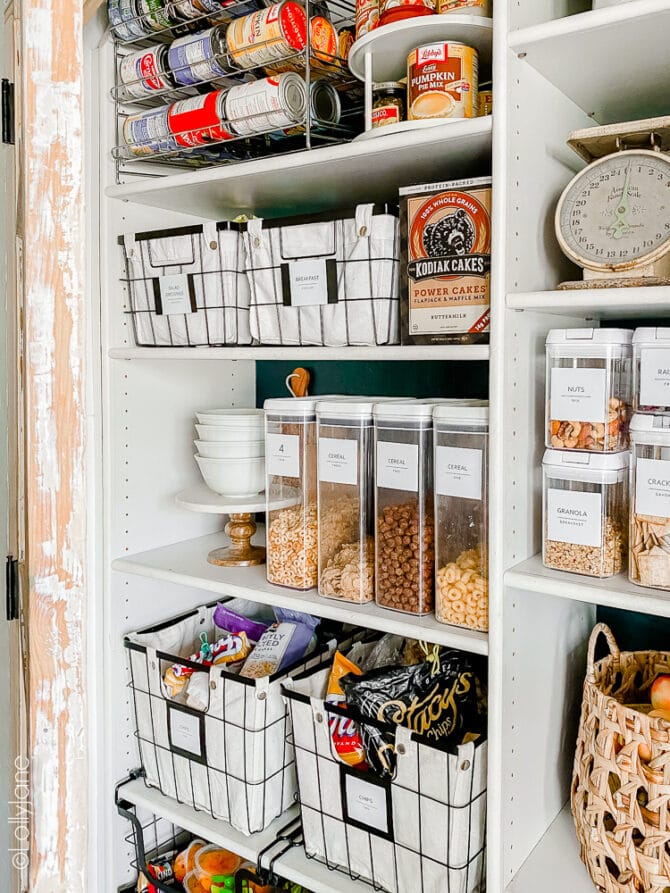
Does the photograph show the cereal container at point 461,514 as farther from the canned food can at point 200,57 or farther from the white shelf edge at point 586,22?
the canned food can at point 200,57

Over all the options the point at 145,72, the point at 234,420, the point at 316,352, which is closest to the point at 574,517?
the point at 316,352

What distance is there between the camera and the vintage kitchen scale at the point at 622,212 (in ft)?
3.46

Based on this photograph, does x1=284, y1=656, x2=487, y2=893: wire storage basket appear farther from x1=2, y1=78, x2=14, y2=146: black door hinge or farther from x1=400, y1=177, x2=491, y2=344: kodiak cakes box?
x1=2, y1=78, x2=14, y2=146: black door hinge

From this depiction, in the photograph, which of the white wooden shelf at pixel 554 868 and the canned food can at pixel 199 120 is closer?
the white wooden shelf at pixel 554 868

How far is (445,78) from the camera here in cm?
114

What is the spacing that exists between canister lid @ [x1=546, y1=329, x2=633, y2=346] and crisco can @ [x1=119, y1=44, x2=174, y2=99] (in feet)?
3.07

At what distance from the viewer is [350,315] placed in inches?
51.8

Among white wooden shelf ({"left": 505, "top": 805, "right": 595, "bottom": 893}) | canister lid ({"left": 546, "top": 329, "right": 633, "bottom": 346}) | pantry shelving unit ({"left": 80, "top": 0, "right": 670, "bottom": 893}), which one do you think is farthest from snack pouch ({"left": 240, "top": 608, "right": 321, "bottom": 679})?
canister lid ({"left": 546, "top": 329, "right": 633, "bottom": 346})

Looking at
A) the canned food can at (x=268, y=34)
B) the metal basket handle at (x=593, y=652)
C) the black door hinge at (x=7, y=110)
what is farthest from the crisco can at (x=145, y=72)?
the metal basket handle at (x=593, y=652)

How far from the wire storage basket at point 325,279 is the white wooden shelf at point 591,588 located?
45cm

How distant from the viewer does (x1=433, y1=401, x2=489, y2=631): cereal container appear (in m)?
1.16

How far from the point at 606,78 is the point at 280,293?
64 cm

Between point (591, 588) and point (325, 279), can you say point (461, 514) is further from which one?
point (325, 279)

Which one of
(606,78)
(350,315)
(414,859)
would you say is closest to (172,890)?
(414,859)
